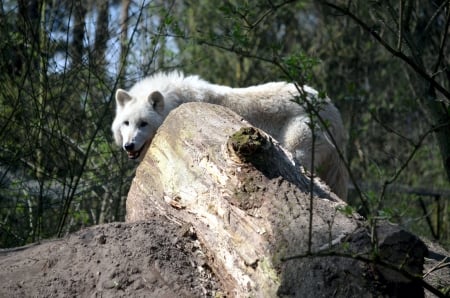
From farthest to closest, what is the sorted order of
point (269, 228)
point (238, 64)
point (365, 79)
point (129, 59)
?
point (365, 79) → point (238, 64) → point (129, 59) → point (269, 228)

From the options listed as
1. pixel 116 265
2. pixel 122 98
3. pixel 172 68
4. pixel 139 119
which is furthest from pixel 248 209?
pixel 172 68

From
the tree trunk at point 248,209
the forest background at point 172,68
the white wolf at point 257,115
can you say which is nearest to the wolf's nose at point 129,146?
the white wolf at point 257,115

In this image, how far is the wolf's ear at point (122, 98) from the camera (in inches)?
368

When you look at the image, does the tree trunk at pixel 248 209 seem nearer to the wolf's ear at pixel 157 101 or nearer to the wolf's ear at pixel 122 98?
the wolf's ear at pixel 157 101

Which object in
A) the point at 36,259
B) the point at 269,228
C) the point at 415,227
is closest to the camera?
the point at 269,228

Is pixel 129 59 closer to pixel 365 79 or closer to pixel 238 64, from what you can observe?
pixel 238 64

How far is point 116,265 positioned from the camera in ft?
16.2

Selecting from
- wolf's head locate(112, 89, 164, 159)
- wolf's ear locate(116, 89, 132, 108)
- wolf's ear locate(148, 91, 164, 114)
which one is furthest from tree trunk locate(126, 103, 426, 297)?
wolf's ear locate(116, 89, 132, 108)

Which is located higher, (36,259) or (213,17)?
(213,17)

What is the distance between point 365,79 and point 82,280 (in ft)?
46.9

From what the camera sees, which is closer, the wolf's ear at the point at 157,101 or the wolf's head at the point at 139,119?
the wolf's head at the point at 139,119

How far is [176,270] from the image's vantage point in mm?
4898

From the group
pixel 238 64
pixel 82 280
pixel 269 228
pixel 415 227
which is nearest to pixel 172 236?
pixel 82 280

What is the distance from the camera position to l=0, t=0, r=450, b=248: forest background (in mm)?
4520
